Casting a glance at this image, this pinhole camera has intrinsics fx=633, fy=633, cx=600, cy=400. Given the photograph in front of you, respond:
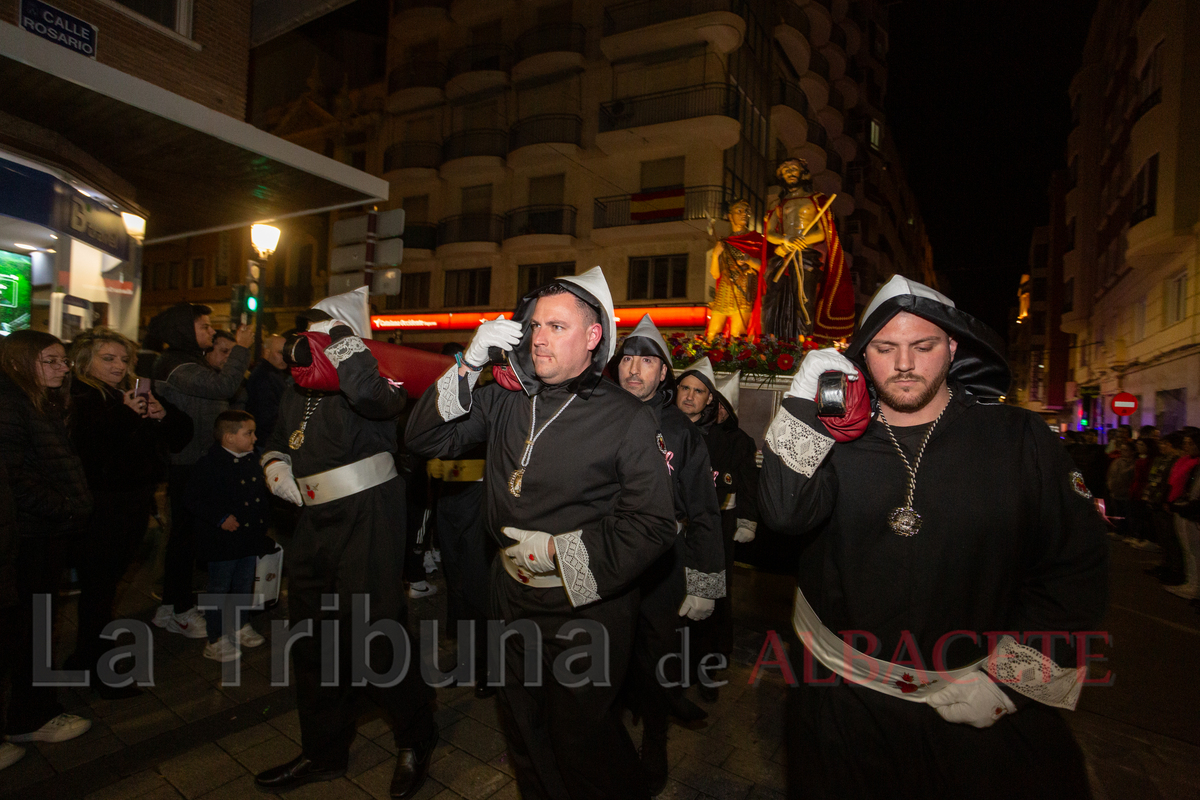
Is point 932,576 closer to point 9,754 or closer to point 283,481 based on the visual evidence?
point 283,481

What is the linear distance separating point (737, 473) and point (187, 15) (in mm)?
8769

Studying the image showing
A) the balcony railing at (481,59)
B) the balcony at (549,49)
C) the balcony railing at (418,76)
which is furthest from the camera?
the balcony railing at (418,76)

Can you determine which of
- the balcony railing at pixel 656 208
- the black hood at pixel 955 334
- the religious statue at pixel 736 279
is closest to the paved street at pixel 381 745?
the black hood at pixel 955 334

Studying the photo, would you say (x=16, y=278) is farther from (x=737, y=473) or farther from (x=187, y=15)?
(x=737, y=473)

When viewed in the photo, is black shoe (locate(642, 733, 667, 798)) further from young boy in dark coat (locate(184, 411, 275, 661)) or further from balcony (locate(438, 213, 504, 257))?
balcony (locate(438, 213, 504, 257))

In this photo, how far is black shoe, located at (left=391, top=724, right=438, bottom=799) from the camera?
3.02 meters

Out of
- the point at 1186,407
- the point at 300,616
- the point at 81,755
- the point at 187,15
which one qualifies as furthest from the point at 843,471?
the point at 1186,407

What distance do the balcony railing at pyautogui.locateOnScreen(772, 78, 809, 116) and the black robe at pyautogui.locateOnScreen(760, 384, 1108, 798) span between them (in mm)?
26357

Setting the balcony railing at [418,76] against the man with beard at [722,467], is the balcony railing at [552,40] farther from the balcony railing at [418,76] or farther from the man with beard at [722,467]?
the man with beard at [722,467]

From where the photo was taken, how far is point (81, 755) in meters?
3.22

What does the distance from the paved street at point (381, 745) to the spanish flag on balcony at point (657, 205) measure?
17531mm

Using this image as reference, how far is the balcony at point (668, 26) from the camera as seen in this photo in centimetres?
1964

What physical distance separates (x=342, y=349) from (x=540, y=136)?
22.5 metres

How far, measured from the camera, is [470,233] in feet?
83.0
